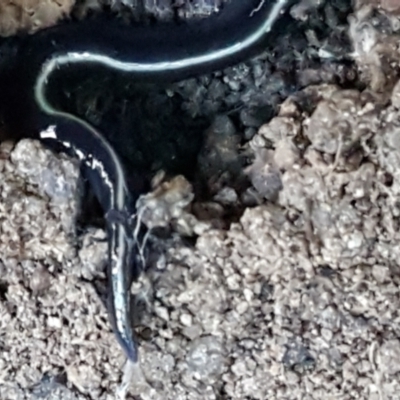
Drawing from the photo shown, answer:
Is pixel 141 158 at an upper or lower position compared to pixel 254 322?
upper

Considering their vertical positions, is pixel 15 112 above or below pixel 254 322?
above

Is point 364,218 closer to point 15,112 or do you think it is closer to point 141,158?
point 141,158

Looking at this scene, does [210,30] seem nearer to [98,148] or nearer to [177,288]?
[98,148]

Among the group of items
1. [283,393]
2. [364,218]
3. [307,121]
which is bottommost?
[283,393]

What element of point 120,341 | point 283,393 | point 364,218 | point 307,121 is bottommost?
point 283,393

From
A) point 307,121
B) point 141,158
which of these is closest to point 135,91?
point 141,158

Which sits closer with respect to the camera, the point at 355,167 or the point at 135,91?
the point at 355,167

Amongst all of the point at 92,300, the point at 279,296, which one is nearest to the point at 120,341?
the point at 92,300
